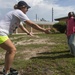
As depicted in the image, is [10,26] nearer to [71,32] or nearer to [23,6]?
[23,6]

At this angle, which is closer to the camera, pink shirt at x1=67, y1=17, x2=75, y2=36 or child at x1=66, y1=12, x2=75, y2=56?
child at x1=66, y1=12, x2=75, y2=56

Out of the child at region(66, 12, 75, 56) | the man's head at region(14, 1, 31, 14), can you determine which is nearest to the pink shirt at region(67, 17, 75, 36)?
the child at region(66, 12, 75, 56)

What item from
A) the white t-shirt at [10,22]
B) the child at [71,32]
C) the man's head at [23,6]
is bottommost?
the child at [71,32]

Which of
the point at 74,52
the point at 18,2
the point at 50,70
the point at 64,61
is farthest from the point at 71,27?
the point at 18,2

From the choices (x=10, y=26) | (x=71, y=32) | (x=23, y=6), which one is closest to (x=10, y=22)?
(x=10, y=26)

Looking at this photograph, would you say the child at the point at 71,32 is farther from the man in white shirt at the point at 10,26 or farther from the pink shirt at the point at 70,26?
the man in white shirt at the point at 10,26

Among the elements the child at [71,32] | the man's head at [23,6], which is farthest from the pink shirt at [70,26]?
the man's head at [23,6]

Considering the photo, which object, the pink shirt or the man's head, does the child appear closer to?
the pink shirt

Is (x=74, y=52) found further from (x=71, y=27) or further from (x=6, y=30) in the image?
(x=6, y=30)

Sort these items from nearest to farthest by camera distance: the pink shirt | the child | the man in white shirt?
the man in white shirt < the child < the pink shirt

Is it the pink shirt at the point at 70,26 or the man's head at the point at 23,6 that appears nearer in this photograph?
the man's head at the point at 23,6

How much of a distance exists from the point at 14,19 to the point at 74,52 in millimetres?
4452

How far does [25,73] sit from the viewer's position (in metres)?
7.61

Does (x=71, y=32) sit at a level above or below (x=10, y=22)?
below
